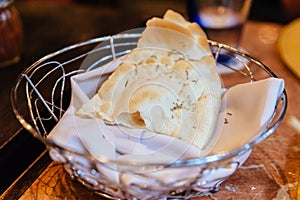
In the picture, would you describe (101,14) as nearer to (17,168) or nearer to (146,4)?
(17,168)

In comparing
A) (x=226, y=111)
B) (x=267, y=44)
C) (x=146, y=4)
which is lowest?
(x=146, y=4)

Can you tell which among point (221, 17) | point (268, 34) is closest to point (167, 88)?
point (221, 17)

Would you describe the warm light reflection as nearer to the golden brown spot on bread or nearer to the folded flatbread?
the folded flatbread

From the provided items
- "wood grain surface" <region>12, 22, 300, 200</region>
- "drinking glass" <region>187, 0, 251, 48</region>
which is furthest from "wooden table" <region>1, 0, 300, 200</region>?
"drinking glass" <region>187, 0, 251, 48</region>

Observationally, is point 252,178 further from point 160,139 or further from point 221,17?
point 221,17

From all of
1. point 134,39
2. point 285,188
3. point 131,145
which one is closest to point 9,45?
point 134,39

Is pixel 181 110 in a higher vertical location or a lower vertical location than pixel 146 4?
higher

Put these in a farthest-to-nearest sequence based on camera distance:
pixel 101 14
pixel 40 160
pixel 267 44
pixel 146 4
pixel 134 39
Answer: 1. pixel 146 4
2. pixel 101 14
3. pixel 267 44
4. pixel 134 39
5. pixel 40 160
